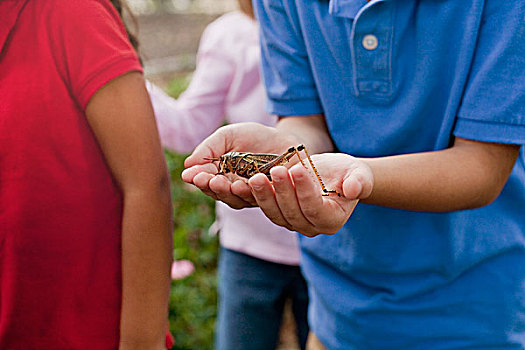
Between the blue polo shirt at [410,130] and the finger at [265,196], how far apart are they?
0.45 meters

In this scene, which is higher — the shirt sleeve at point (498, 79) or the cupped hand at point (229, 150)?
the shirt sleeve at point (498, 79)

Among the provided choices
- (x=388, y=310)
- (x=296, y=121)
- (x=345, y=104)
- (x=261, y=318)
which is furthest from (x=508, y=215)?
(x=261, y=318)

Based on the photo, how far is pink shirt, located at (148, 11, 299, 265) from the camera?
228 cm

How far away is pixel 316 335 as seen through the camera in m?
1.84

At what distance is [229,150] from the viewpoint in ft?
4.49

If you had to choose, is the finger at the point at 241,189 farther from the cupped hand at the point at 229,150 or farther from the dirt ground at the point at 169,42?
the dirt ground at the point at 169,42

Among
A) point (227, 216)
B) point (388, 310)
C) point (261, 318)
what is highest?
point (388, 310)

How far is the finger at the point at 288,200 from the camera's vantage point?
1082mm

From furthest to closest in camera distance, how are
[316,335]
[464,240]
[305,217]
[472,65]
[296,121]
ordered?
[316,335] < [296,121] < [464,240] < [472,65] < [305,217]

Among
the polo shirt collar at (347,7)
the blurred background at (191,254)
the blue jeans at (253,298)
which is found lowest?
the blurred background at (191,254)

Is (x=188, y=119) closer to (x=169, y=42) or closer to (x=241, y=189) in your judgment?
(x=241, y=189)

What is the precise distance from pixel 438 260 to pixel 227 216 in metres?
1.09

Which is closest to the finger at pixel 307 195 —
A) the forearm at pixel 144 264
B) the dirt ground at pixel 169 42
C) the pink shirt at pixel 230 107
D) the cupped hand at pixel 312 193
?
the cupped hand at pixel 312 193

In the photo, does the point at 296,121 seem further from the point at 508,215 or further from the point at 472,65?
the point at 508,215
